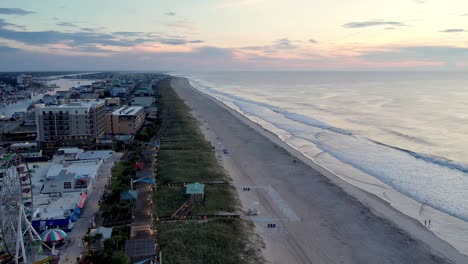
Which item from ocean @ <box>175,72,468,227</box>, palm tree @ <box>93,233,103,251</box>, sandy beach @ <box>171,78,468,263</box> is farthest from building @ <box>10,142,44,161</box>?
ocean @ <box>175,72,468,227</box>

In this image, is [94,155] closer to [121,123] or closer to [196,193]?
[121,123]

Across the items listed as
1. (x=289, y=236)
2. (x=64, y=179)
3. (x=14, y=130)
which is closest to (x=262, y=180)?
(x=289, y=236)

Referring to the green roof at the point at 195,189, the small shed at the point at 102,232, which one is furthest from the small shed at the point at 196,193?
the small shed at the point at 102,232

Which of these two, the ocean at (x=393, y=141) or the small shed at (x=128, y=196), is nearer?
the small shed at (x=128, y=196)

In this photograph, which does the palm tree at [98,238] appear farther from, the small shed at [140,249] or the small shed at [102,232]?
the small shed at [140,249]

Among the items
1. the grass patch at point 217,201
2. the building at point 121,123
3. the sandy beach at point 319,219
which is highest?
the building at point 121,123

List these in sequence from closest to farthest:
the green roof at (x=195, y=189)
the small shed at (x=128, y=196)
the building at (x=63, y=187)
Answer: the building at (x=63, y=187)
the small shed at (x=128, y=196)
the green roof at (x=195, y=189)
